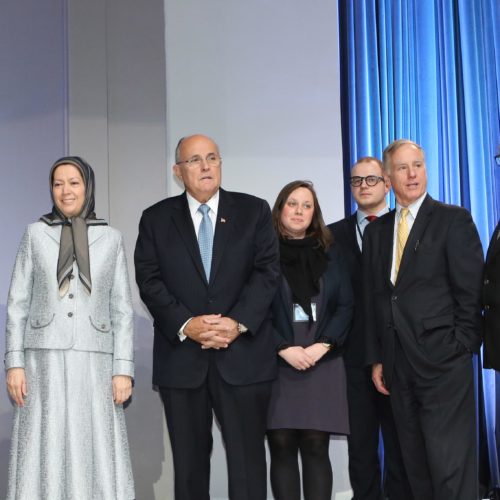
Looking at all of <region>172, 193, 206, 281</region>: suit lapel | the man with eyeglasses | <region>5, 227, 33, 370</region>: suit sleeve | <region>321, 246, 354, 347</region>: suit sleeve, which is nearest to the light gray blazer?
<region>5, 227, 33, 370</region>: suit sleeve

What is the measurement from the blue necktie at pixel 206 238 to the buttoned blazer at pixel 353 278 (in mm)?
678

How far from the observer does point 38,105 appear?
158 inches

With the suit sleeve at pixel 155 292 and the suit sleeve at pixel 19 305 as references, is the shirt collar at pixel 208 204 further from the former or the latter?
the suit sleeve at pixel 19 305

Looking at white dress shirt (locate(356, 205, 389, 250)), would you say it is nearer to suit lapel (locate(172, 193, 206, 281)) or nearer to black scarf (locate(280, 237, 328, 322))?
black scarf (locate(280, 237, 328, 322))

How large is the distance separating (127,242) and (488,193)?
2.18 meters

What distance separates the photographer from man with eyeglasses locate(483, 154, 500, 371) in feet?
9.54

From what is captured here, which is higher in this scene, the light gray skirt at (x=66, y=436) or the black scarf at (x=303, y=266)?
the black scarf at (x=303, y=266)

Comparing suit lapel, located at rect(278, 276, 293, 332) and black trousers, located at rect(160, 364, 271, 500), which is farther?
Result: suit lapel, located at rect(278, 276, 293, 332)

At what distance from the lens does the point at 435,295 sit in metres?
3.02

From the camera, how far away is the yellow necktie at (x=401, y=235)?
318cm

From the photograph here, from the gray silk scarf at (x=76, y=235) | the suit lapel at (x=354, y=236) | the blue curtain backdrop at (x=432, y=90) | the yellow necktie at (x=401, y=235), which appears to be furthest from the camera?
the blue curtain backdrop at (x=432, y=90)

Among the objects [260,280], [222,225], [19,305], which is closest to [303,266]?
[260,280]

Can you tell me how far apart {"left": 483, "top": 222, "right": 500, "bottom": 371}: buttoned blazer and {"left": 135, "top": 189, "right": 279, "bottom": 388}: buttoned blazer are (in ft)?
2.87

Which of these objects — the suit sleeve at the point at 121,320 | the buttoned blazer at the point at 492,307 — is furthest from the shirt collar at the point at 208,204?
the buttoned blazer at the point at 492,307
